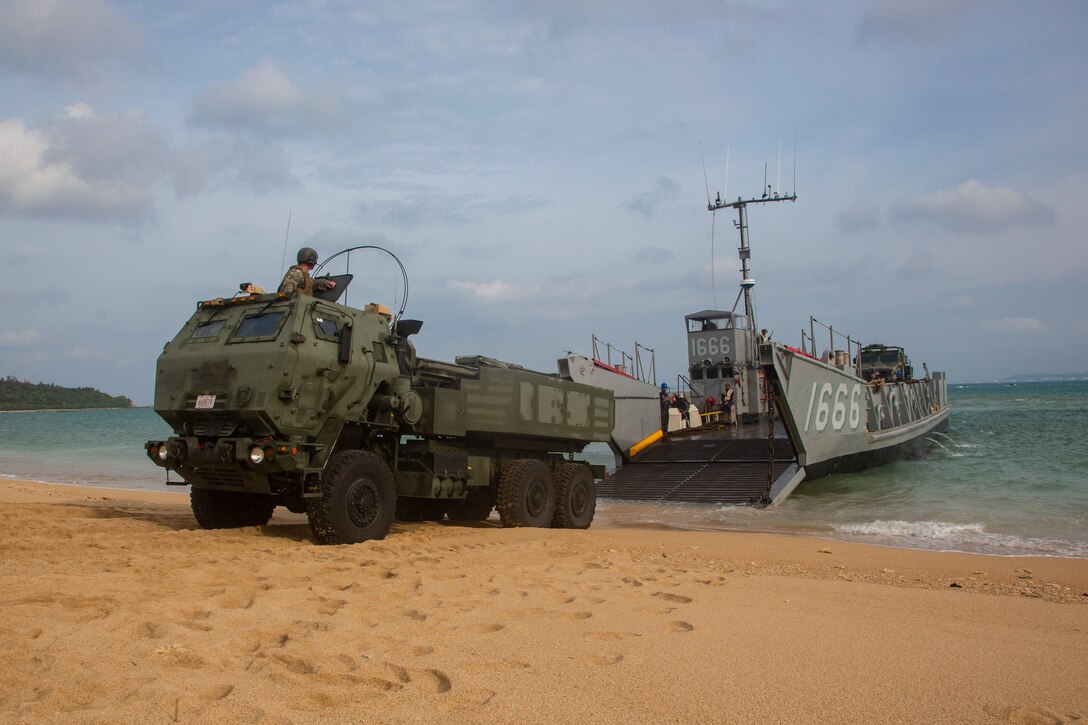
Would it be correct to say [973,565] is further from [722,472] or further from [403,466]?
[722,472]

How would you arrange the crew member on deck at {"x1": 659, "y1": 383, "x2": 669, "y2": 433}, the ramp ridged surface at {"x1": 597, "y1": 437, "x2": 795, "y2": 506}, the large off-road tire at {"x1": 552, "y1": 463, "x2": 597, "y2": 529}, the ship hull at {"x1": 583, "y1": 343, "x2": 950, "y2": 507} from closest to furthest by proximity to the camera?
the large off-road tire at {"x1": 552, "y1": 463, "x2": 597, "y2": 529} → the ramp ridged surface at {"x1": 597, "y1": 437, "x2": 795, "y2": 506} → the ship hull at {"x1": 583, "y1": 343, "x2": 950, "y2": 507} → the crew member on deck at {"x1": 659, "y1": 383, "x2": 669, "y2": 433}

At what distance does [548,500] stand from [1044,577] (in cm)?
526

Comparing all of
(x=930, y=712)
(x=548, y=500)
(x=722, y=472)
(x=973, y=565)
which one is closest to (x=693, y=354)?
(x=722, y=472)

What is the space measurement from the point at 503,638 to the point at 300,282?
531 cm

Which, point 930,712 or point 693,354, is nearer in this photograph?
point 930,712

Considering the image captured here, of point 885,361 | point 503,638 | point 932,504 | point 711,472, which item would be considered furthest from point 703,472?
point 885,361

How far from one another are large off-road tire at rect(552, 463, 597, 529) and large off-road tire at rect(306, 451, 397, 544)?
295 cm

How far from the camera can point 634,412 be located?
1911 cm

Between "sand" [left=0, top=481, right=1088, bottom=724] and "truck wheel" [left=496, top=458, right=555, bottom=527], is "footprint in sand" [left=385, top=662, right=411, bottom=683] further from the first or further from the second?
"truck wheel" [left=496, top=458, right=555, bottom=527]

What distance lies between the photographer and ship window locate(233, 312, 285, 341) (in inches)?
302

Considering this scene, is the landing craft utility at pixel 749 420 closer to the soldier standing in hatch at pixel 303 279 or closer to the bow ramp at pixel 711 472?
the bow ramp at pixel 711 472

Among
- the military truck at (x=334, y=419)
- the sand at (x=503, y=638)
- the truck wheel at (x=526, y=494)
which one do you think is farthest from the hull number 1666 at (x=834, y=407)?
the sand at (x=503, y=638)

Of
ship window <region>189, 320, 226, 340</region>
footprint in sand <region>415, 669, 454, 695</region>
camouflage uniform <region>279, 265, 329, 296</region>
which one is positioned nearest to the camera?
footprint in sand <region>415, 669, 454, 695</region>

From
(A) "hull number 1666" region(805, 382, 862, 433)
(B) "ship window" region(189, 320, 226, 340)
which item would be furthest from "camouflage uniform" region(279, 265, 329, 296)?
(A) "hull number 1666" region(805, 382, 862, 433)
